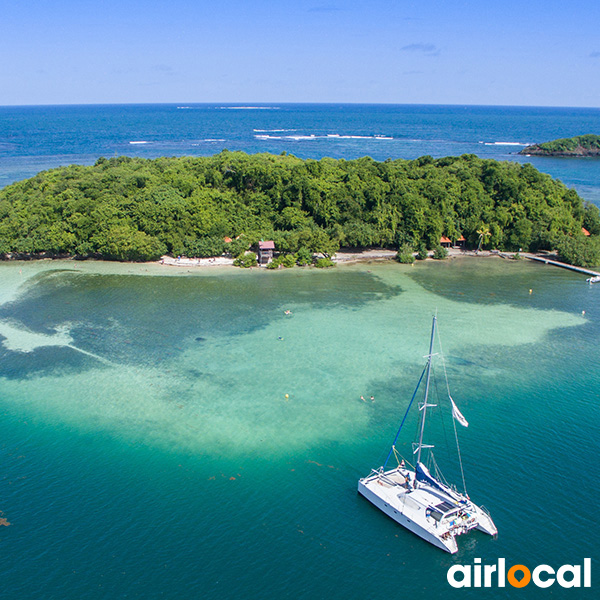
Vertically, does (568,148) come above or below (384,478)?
above

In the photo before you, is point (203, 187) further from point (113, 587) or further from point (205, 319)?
point (113, 587)

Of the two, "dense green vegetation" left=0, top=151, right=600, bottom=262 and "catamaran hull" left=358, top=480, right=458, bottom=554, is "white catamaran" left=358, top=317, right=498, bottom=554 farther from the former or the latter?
"dense green vegetation" left=0, top=151, right=600, bottom=262

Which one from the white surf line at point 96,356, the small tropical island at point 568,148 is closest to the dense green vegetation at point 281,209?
the white surf line at point 96,356

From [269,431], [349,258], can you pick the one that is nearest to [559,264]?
[349,258]

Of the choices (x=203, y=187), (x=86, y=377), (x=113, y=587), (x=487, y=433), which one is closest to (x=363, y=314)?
(x=487, y=433)

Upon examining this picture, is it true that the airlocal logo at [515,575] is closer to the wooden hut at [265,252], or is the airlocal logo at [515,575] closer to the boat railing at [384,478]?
the boat railing at [384,478]

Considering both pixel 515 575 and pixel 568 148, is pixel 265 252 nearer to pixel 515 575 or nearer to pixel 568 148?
pixel 515 575

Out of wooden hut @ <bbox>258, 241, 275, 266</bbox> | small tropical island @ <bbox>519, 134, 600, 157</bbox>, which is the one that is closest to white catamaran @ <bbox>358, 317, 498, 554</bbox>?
wooden hut @ <bbox>258, 241, 275, 266</bbox>
